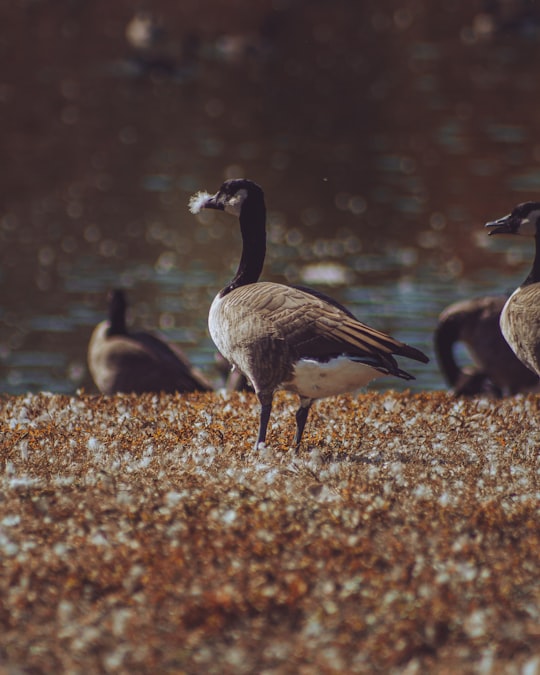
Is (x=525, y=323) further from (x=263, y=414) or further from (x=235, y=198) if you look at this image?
(x=235, y=198)

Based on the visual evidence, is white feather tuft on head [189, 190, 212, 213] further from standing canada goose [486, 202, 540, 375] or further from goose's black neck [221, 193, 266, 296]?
standing canada goose [486, 202, 540, 375]

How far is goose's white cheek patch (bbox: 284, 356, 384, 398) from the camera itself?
31.7 ft

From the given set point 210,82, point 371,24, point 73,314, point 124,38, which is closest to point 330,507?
point 73,314

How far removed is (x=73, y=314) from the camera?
28750 mm

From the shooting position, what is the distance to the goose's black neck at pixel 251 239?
38.3 ft

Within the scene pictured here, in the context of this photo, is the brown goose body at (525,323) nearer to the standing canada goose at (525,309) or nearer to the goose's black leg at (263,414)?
the standing canada goose at (525,309)

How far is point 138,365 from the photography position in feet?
55.2

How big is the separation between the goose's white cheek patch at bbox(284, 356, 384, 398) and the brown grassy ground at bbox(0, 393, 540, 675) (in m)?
0.60

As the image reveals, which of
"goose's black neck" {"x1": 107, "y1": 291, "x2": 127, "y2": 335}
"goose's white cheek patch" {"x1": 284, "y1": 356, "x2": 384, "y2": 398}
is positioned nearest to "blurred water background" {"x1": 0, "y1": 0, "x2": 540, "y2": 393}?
"goose's black neck" {"x1": 107, "y1": 291, "x2": 127, "y2": 335}

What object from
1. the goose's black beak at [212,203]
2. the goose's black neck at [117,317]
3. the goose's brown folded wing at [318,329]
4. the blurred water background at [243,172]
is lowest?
the goose's brown folded wing at [318,329]

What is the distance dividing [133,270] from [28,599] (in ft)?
84.7

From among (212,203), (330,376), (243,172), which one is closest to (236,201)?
(212,203)

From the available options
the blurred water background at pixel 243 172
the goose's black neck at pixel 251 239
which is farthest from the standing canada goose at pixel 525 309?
the blurred water background at pixel 243 172

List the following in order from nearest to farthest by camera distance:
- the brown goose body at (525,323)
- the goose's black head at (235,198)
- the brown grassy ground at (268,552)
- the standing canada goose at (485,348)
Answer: the brown grassy ground at (268,552) → the brown goose body at (525,323) → the goose's black head at (235,198) → the standing canada goose at (485,348)
